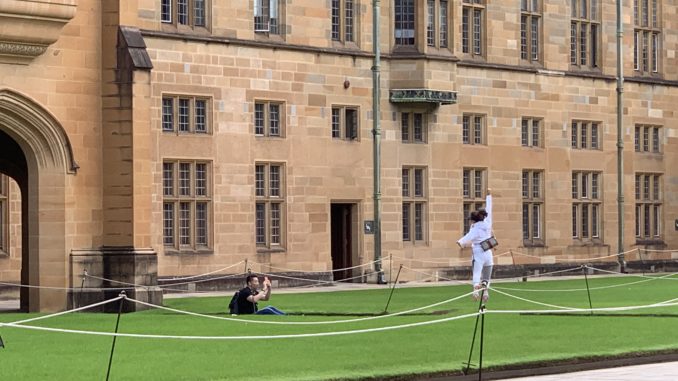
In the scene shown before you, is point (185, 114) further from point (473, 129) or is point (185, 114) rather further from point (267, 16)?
point (473, 129)

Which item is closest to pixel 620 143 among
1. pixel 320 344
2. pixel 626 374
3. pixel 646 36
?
pixel 646 36

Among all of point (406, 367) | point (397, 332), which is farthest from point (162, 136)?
point (406, 367)

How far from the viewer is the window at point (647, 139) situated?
204 feet

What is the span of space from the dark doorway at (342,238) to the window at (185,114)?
20.8 ft

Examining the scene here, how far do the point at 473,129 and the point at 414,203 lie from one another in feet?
11.5

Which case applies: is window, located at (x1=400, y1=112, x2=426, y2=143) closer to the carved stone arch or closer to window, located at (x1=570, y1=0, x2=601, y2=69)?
window, located at (x1=570, y1=0, x2=601, y2=69)

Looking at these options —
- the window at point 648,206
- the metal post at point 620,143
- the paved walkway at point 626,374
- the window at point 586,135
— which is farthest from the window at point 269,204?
the paved walkway at point 626,374

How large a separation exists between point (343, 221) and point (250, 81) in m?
5.86

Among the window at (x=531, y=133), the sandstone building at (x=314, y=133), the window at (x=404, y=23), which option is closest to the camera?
the sandstone building at (x=314, y=133)

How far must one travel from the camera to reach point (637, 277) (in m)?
54.8

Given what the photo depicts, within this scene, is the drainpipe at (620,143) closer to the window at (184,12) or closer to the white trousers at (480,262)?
the window at (184,12)

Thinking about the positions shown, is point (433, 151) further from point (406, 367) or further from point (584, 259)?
point (406, 367)

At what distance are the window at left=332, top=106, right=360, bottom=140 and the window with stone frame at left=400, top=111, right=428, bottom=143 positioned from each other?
73.6 inches

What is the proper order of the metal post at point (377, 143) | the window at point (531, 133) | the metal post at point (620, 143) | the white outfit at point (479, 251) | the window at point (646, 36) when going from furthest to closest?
1. the window at point (646, 36)
2. the metal post at point (620, 143)
3. the window at point (531, 133)
4. the metal post at point (377, 143)
5. the white outfit at point (479, 251)
